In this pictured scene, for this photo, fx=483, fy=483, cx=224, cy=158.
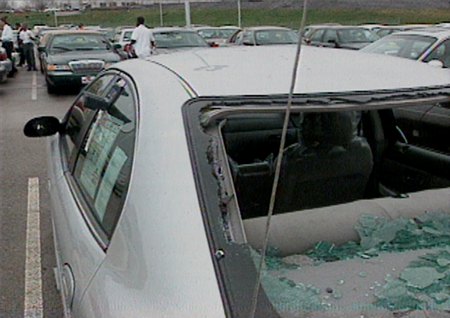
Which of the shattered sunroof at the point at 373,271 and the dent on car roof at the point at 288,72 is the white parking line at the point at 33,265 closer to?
the dent on car roof at the point at 288,72

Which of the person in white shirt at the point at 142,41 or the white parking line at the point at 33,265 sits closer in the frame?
the white parking line at the point at 33,265

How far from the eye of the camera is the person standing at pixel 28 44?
16.4 meters

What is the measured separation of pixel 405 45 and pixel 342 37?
6909mm

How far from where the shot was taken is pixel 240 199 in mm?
2332

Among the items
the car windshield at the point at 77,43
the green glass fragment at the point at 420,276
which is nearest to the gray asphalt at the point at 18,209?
the green glass fragment at the point at 420,276

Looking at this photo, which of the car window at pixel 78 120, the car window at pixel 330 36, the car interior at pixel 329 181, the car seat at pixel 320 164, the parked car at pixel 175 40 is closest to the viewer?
the car interior at pixel 329 181

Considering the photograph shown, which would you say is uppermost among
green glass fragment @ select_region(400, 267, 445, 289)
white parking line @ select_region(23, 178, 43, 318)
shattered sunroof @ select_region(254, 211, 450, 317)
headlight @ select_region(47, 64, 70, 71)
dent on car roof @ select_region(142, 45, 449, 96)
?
dent on car roof @ select_region(142, 45, 449, 96)

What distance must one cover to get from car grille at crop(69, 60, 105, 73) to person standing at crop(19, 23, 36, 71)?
612cm

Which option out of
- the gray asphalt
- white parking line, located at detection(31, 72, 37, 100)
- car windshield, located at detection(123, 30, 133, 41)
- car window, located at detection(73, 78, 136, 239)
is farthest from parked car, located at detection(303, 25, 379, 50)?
car window, located at detection(73, 78, 136, 239)

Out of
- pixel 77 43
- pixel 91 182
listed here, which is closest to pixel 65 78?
pixel 77 43

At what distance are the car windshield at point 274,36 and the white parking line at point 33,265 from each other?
1087 centimetres

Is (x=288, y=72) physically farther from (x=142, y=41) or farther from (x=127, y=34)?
(x=127, y=34)

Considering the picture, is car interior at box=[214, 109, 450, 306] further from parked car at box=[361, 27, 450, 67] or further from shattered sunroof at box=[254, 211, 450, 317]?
parked car at box=[361, 27, 450, 67]

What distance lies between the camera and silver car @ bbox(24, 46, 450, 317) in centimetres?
130
